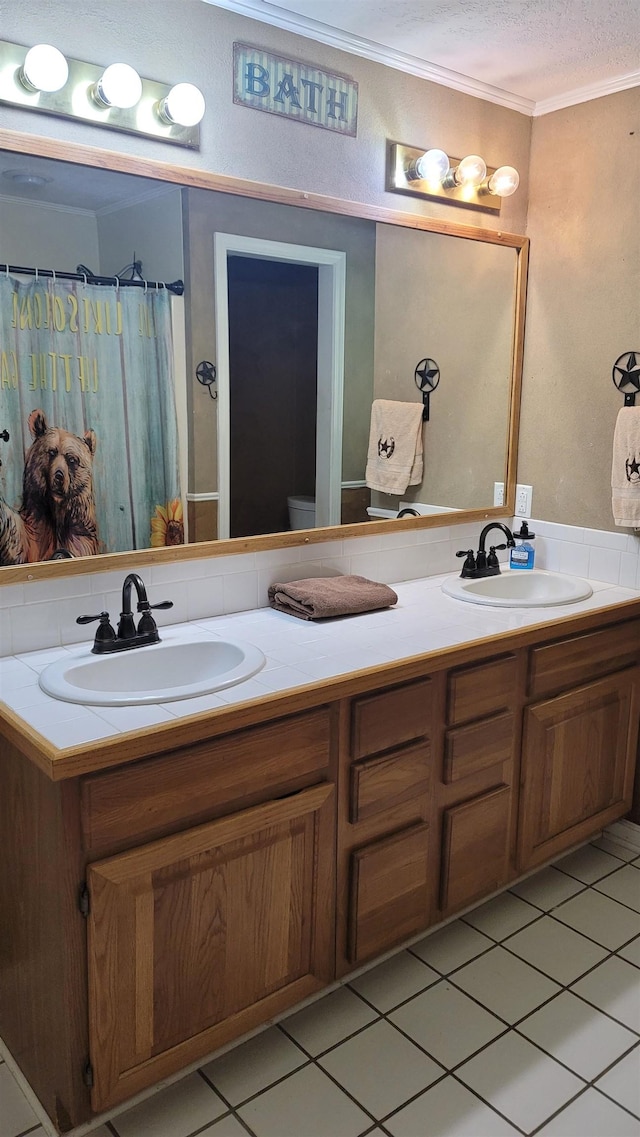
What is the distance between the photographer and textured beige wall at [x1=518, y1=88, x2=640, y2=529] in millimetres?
2555

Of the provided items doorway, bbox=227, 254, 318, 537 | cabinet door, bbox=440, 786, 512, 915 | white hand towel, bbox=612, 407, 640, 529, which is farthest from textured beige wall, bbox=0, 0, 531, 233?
cabinet door, bbox=440, 786, 512, 915

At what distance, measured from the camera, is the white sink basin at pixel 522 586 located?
2477 mm

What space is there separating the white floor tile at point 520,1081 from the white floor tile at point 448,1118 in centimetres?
3

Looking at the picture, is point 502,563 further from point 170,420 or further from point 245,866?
point 245,866

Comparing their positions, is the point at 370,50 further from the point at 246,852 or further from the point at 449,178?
the point at 246,852

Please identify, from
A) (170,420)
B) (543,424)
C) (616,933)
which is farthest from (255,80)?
(616,933)

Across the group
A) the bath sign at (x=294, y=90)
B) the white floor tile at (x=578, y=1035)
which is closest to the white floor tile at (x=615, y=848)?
the white floor tile at (x=578, y=1035)

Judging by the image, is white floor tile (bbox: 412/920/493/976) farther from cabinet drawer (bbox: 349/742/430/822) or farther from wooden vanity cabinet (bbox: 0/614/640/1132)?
cabinet drawer (bbox: 349/742/430/822)

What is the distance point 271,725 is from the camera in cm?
168

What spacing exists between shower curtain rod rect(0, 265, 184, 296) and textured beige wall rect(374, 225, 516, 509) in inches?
27.0

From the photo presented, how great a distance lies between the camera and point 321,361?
2.39 m

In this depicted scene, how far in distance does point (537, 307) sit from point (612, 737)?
4.67 ft

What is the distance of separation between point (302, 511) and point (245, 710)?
0.92m

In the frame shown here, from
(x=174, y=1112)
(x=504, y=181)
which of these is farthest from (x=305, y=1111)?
Result: (x=504, y=181)
